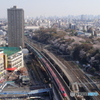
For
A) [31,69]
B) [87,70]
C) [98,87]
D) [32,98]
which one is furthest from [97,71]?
[32,98]

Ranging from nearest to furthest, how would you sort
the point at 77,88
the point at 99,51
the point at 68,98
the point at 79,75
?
the point at 68,98, the point at 77,88, the point at 79,75, the point at 99,51

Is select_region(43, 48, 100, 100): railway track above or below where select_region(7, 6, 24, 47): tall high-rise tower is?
below

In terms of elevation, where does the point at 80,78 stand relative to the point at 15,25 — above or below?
below

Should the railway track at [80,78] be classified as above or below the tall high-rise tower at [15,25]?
below

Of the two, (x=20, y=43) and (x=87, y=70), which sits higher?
(x=20, y=43)

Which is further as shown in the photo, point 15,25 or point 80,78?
point 15,25

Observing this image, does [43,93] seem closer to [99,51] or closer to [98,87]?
[98,87]

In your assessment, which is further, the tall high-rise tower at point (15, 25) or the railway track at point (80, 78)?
the tall high-rise tower at point (15, 25)

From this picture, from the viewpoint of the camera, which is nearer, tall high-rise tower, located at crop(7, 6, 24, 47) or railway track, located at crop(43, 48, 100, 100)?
railway track, located at crop(43, 48, 100, 100)
